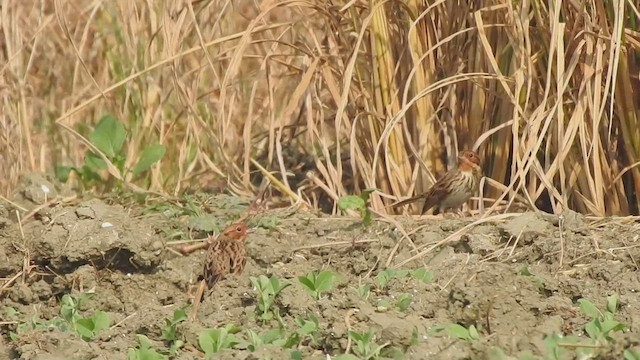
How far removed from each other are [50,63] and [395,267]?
3.85 meters

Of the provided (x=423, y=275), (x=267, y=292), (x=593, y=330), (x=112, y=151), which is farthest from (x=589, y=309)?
(x=112, y=151)

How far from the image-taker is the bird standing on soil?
5.06 meters

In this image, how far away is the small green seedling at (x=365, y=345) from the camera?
13.7 ft

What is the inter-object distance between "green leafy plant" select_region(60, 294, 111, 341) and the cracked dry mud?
34mm

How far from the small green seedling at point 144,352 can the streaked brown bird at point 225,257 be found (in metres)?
0.58

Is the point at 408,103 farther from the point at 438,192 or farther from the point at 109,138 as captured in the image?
the point at 109,138

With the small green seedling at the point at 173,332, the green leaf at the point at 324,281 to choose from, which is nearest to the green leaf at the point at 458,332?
the green leaf at the point at 324,281

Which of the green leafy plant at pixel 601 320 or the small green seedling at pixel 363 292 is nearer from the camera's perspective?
the green leafy plant at pixel 601 320

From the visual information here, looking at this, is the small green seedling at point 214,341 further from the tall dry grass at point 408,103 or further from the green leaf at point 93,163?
the green leaf at point 93,163

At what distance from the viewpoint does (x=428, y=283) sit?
4836 millimetres

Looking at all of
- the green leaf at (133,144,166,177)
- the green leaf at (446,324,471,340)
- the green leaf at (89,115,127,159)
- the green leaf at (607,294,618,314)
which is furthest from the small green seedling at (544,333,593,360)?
the green leaf at (89,115,127,159)

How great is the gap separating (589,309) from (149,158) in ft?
7.97

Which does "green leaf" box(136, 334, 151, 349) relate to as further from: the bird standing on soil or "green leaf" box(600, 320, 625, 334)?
"green leaf" box(600, 320, 625, 334)

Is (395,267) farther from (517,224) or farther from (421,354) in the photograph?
(421,354)
